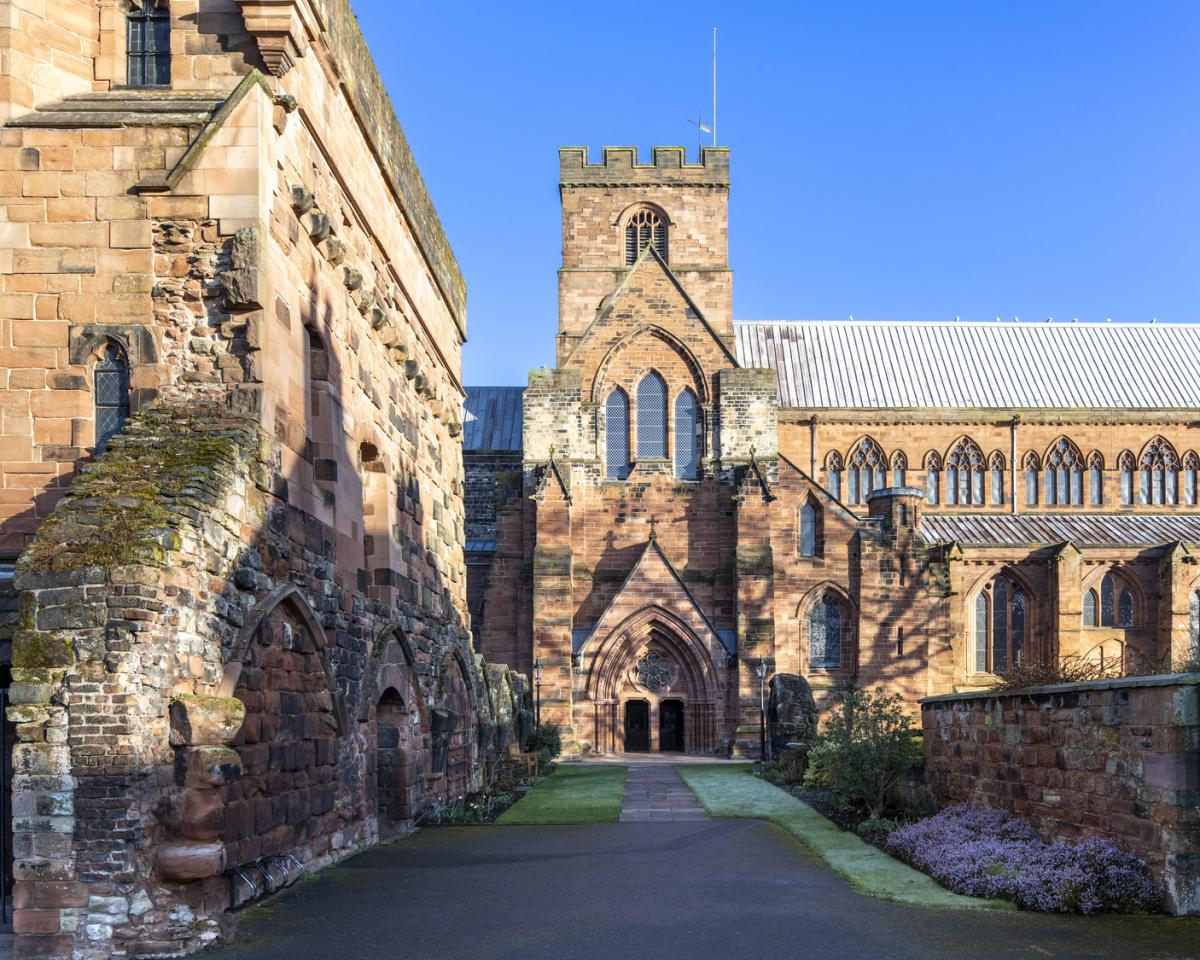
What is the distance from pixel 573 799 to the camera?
70.3ft

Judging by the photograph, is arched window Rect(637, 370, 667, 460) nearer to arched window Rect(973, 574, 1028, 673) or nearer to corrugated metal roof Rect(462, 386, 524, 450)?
corrugated metal roof Rect(462, 386, 524, 450)

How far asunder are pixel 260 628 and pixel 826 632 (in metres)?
30.2

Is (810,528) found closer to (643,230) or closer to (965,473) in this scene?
(965,473)

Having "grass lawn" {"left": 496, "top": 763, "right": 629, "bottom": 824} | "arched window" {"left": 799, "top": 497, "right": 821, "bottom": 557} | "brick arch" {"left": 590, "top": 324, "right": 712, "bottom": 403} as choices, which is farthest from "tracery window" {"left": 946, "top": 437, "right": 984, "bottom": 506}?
"grass lawn" {"left": 496, "top": 763, "right": 629, "bottom": 824}

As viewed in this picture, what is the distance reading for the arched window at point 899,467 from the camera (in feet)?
144

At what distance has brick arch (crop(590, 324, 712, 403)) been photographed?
39.2 metres

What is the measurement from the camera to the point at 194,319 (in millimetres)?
10922

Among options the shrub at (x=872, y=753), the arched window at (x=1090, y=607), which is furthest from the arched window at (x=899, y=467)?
the shrub at (x=872, y=753)

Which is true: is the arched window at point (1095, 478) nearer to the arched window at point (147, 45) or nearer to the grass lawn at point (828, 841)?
the grass lawn at point (828, 841)

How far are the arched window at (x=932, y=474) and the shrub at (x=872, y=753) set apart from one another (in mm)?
27175

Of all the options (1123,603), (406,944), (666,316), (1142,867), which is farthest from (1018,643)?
(406,944)

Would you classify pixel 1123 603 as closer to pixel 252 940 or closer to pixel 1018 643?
pixel 1018 643

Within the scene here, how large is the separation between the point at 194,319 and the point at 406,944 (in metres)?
5.50

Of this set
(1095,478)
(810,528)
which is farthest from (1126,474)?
(810,528)
